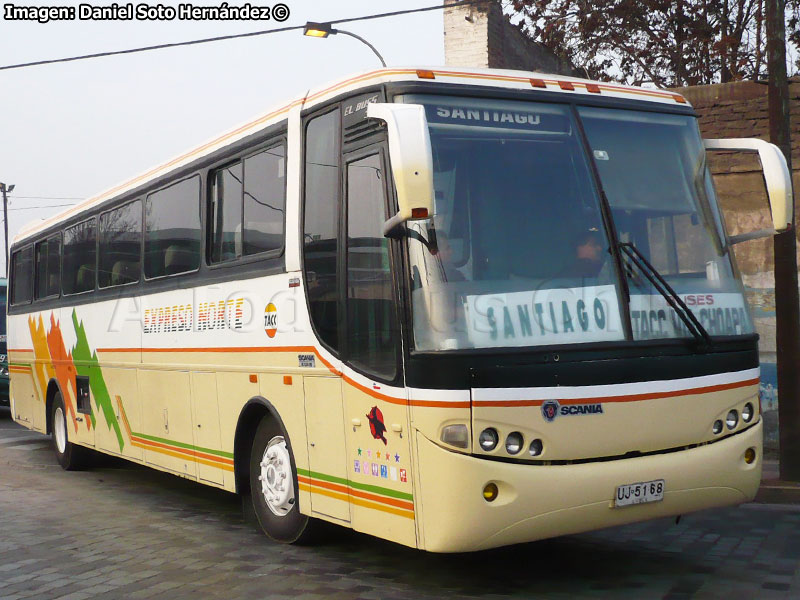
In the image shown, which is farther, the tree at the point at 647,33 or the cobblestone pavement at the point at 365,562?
the tree at the point at 647,33

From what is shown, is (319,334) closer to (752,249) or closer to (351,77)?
(351,77)

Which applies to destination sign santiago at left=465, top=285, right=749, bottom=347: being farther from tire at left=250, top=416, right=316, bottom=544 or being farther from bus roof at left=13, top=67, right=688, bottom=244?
tire at left=250, top=416, right=316, bottom=544

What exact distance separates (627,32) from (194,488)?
14357 mm

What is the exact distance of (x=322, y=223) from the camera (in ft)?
23.2

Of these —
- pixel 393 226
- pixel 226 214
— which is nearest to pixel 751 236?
pixel 393 226

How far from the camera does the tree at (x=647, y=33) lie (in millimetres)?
21031

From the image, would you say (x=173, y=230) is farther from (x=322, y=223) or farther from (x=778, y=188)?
(x=778, y=188)

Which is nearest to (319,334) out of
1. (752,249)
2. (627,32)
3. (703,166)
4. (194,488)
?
(703,166)

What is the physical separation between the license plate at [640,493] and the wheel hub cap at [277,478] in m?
2.55

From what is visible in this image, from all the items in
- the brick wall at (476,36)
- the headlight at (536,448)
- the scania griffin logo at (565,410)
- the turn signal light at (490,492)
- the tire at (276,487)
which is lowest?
the tire at (276,487)

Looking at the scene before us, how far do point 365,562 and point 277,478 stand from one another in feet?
3.19

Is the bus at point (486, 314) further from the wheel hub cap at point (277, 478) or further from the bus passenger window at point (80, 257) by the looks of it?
the bus passenger window at point (80, 257)

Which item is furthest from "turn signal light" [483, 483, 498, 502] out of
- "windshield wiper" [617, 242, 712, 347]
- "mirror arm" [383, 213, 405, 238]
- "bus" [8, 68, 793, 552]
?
"windshield wiper" [617, 242, 712, 347]

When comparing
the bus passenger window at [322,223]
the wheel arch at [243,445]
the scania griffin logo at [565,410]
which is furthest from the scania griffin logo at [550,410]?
the wheel arch at [243,445]
